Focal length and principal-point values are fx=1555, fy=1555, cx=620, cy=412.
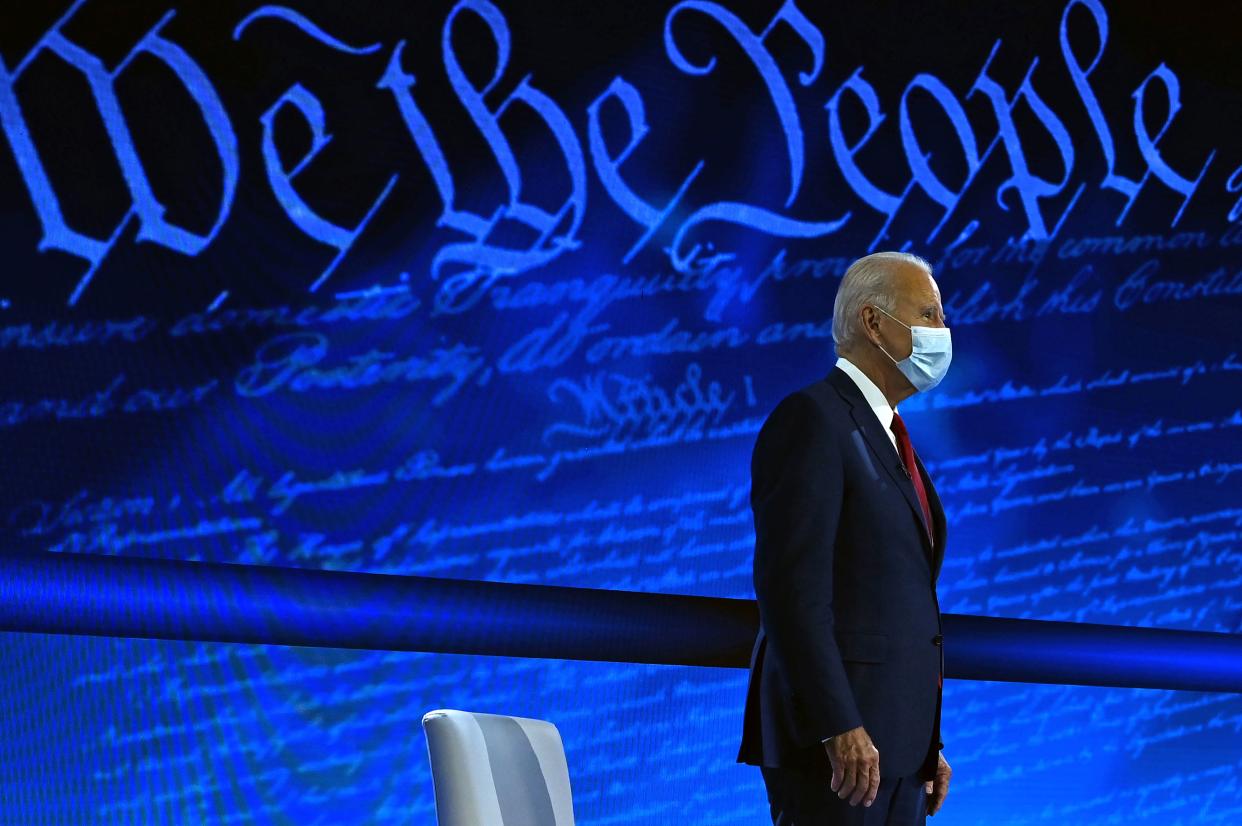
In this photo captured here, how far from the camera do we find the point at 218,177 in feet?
8.00

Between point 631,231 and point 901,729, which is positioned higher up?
point 631,231

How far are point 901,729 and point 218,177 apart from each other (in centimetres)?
135

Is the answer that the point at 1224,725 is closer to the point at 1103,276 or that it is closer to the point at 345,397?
the point at 1103,276

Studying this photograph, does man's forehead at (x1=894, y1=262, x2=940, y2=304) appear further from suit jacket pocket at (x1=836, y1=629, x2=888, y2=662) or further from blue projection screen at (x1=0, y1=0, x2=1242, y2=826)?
blue projection screen at (x1=0, y1=0, x2=1242, y2=826)

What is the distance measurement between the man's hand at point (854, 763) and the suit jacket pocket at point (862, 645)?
0.37ft

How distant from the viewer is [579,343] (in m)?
2.72

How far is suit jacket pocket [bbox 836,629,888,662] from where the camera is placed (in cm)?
187

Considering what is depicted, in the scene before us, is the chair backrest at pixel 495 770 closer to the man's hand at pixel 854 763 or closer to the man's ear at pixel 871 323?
the man's hand at pixel 854 763

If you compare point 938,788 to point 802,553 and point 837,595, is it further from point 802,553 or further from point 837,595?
point 802,553

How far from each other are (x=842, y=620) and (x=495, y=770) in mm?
668

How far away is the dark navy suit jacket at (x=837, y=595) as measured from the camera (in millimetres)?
1806

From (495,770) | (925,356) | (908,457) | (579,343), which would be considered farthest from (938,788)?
(579,343)

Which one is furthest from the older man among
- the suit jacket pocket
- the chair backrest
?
the chair backrest

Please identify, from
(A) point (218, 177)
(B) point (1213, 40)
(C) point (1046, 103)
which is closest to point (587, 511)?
(A) point (218, 177)
